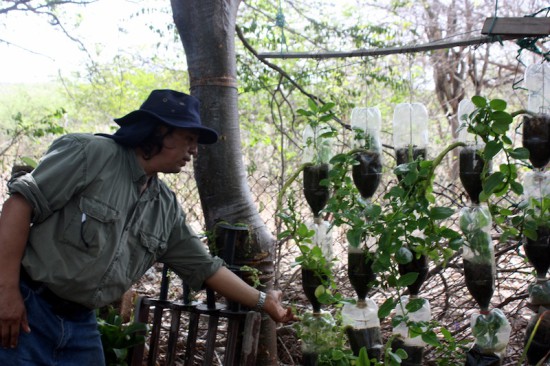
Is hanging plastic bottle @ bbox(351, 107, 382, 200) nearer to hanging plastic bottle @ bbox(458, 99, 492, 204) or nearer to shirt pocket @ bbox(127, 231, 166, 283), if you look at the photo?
hanging plastic bottle @ bbox(458, 99, 492, 204)

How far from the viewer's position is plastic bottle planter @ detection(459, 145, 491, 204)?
6.77 feet

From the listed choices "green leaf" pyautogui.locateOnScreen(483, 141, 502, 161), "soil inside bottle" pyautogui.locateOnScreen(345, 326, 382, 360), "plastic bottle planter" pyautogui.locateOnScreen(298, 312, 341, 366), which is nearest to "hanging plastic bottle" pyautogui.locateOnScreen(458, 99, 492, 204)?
"green leaf" pyautogui.locateOnScreen(483, 141, 502, 161)

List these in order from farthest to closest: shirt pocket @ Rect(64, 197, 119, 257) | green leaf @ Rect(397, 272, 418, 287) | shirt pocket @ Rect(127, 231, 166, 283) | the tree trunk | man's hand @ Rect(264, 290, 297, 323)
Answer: the tree trunk → man's hand @ Rect(264, 290, 297, 323) → shirt pocket @ Rect(127, 231, 166, 283) → shirt pocket @ Rect(64, 197, 119, 257) → green leaf @ Rect(397, 272, 418, 287)

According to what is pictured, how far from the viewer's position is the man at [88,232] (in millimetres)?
2268

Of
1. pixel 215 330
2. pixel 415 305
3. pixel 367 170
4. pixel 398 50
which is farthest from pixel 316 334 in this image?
pixel 398 50

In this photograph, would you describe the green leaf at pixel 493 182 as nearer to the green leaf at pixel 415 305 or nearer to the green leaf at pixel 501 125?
the green leaf at pixel 501 125

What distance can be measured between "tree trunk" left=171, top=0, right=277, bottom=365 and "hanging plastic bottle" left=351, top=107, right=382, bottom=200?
81 cm

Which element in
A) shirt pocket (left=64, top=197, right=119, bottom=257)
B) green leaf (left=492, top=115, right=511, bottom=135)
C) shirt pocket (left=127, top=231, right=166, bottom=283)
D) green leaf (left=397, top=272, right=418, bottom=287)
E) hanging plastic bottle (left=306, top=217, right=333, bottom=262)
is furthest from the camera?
shirt pocket (left=127, top=231, right=166, bottom=283)

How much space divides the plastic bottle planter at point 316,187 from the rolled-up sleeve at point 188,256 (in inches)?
23.3

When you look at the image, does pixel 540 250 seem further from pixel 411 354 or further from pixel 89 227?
pixel 89 227

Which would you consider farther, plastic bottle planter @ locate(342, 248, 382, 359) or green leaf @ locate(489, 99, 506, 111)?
plastic bottle planter @ locate(342, 248, 382, 359)

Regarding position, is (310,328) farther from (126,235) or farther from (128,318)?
(128,318)

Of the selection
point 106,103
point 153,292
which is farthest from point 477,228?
point 106,103

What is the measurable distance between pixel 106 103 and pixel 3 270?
413 inches
